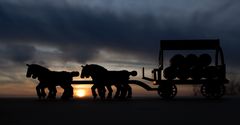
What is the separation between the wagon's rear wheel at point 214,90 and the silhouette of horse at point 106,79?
3.98 metres

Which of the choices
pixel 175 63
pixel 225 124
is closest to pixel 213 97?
pixel 175 63

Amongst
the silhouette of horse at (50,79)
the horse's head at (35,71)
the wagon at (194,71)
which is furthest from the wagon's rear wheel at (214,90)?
the horse's head at (35,71)

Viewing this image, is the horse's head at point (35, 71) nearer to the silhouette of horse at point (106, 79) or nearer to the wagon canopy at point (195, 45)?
the silhouette of horse at point (106, 79)

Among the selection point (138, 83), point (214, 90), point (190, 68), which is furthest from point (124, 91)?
point (214, 90)

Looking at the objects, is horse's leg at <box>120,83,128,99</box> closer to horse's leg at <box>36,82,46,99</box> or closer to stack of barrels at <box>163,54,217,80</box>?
stack of barrels at <box>163,54,217,80</box>

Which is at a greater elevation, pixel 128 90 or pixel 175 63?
pixel 175 63

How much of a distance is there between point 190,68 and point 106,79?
14.6 ft

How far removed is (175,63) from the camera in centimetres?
2245

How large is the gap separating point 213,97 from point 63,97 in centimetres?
781

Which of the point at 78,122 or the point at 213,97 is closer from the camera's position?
the point at 78,122

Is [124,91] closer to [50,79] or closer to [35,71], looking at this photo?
[50,79]

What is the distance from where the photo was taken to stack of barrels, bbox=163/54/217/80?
880 inches

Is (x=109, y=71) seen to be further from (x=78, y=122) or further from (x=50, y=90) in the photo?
(x=78, y=122)

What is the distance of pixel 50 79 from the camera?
2214cm
